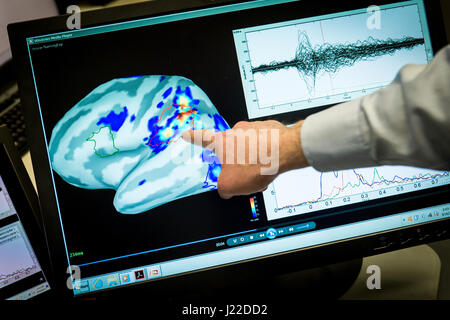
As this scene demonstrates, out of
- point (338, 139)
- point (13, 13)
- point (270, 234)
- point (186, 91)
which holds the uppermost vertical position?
point (13, 13)

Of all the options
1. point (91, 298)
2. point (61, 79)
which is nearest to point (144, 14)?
point (61, 79)

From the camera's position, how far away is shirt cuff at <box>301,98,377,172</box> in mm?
465

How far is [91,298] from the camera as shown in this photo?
0.56m

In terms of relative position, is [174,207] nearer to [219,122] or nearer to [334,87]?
[219,122]

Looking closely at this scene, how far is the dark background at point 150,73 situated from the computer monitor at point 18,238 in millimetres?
100

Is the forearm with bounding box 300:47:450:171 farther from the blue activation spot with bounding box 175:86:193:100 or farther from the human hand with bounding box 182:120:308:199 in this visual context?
the blue activation spot with bounding box 175:86:193:100

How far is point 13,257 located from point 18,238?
4 cm

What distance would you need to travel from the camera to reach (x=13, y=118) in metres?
0.89

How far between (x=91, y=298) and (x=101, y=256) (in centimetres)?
7

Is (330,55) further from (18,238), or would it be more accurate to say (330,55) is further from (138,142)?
(18,238)

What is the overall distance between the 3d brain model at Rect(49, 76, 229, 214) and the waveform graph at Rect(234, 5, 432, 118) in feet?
0.30

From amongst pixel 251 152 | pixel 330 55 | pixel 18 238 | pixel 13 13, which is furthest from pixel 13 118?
pixel 330 55

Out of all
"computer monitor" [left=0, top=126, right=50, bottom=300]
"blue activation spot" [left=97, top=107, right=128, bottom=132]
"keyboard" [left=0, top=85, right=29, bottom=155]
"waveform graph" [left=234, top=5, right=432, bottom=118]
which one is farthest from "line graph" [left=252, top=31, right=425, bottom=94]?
"keyboard" [left=0, top=85, right=29, bottom=155]

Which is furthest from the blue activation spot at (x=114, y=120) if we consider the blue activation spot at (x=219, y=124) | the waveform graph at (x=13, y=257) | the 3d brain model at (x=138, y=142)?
the waveform graph at (x=13, y=257)
